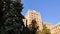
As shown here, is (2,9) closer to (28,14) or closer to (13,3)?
(13,3)

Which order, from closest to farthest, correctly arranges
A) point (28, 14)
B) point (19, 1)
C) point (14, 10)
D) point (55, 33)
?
point (14, 10)
point (19, 1)
point (55, 33)
point (28, 14)

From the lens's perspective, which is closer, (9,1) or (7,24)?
(7,24)

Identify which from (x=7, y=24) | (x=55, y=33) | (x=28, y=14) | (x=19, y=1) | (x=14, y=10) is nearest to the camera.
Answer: (x=7, y=24)

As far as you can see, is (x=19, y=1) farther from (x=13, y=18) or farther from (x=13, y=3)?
(x=13, y=18)

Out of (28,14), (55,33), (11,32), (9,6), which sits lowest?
(11,32)

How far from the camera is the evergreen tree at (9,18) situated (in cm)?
1390

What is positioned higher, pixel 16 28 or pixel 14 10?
pixel 14 10

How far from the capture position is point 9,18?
1418 cm

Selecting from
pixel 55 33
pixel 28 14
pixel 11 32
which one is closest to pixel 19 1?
pixel 11 32

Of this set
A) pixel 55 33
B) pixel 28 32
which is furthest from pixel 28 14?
pixel 28 32

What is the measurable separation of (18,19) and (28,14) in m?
96.3

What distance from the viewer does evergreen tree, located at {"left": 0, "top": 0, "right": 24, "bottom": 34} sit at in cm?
1390

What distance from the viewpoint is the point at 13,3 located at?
15305 millimetres

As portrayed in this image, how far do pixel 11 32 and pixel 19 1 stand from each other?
364cm
